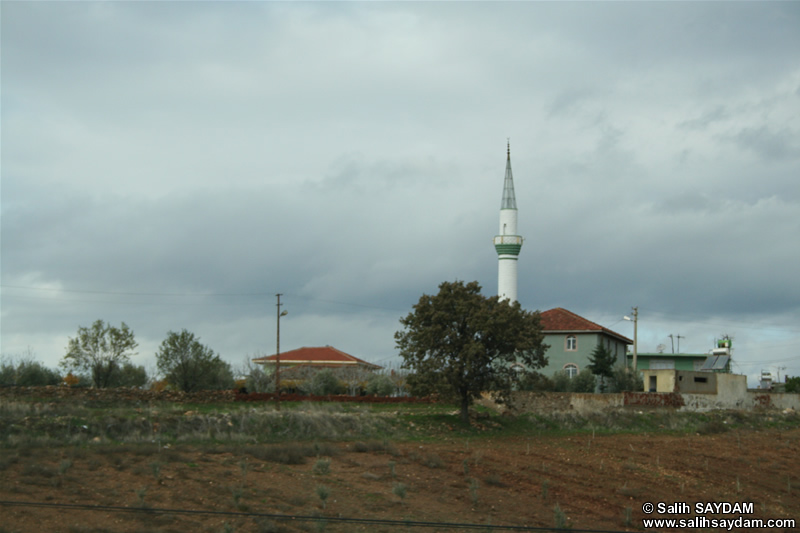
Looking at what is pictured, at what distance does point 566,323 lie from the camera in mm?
62781

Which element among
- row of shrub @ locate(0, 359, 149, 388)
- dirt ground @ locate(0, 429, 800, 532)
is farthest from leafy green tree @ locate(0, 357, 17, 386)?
dirt ground @ locate(0, 429, 800, 532)

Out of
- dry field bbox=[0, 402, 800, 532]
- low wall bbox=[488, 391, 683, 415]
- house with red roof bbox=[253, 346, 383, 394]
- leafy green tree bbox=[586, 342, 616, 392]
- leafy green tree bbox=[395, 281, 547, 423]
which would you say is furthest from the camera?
house with red roof bbox=[253, 346, 383, 394]

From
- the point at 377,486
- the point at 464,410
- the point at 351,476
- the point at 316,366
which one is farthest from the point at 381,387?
the point at 377,486

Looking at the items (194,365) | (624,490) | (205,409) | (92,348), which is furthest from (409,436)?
(92,348)

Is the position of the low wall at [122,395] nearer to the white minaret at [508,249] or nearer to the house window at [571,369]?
the white minaret at [508,249]

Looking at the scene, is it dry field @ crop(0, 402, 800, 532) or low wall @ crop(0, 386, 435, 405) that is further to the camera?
low wall @ crop(0, 386, 435, 405)

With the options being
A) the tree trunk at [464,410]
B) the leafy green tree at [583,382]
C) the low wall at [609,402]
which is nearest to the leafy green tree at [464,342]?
the tree trunk at [464,410]

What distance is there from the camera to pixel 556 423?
1689 inches

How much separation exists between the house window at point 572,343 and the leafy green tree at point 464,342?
2260 centimetres

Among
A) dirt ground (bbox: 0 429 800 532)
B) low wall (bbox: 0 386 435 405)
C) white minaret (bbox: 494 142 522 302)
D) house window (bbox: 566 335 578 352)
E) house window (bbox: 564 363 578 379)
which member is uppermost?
white minaret (bbox: 494 142 522 302)

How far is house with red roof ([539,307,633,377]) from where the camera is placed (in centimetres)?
6119

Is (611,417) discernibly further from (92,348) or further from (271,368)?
(271,368)

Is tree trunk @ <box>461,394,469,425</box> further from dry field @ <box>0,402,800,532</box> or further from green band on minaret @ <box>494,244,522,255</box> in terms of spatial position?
green band on minaret @ <box>494,244,522,255</box>

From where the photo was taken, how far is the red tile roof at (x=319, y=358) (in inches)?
3179
